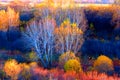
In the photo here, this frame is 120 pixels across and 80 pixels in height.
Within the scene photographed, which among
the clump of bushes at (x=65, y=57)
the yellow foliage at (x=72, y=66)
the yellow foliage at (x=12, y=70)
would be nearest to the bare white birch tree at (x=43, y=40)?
the clump of bushes at (x=65, y=57)

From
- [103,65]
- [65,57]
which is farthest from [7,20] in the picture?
[103,65]

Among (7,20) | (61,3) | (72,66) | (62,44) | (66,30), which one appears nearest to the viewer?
(72,66)

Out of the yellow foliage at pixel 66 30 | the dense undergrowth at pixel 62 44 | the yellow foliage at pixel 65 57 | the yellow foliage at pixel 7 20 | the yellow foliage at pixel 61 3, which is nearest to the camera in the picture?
the dense undergrowth at pixel 62 44

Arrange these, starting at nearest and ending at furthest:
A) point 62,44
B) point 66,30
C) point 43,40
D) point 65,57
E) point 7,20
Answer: point 65,57
point 66,30
point 62,44
point 43,40
point 7,20

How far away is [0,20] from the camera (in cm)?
3469

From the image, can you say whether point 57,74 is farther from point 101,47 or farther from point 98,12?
point 98,12

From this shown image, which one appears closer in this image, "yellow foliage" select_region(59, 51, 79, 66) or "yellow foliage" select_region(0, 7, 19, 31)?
"yellow foliage" select_region(59, 51, 79, 66)

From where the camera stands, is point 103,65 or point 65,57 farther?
point 65,57

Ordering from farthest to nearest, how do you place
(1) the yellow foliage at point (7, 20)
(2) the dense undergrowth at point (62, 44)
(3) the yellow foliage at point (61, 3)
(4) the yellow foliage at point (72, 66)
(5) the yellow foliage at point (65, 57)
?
(3) the yellow foliage at point (61, 3), (1) the yellow foliage at point (7, 20), (5) the yellow foliage at point (65, 57), (4) the yellow foliage at point (72, 66), (2) the dense undergrowth at point (62, 44)

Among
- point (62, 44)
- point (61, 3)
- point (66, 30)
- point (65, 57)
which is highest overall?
point (61, 3)

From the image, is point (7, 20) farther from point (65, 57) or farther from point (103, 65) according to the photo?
point (103, 65)

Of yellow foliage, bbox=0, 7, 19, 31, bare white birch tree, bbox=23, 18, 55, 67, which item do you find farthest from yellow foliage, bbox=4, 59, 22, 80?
yellow foliage, bbox=0, 7, 19, 31

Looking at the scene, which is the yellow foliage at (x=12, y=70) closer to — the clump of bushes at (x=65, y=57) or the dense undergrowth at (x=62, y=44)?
the dense undergrowth at (x=62, y=44)

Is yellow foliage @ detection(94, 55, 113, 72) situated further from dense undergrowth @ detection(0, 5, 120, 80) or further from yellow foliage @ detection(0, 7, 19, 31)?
yellow foliage @ detection(0, 7, 19, 31)
